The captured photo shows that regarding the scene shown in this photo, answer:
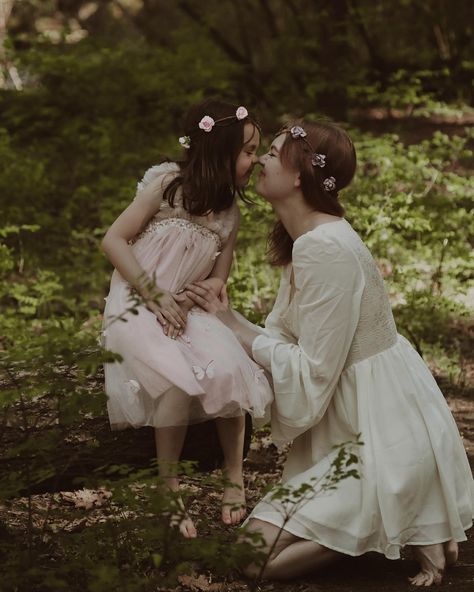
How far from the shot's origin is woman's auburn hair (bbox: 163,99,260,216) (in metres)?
3.96

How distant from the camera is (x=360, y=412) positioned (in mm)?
3621

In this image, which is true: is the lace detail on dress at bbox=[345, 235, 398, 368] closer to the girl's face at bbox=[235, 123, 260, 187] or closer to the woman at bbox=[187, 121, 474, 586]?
the woman at bbox=[187, 121, 474, 586]

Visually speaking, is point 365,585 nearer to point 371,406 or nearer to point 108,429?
point 371,406

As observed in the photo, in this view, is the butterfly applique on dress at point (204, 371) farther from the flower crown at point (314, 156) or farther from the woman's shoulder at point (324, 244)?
the flower crown at point (314, 156)

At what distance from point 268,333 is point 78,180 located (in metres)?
6.79

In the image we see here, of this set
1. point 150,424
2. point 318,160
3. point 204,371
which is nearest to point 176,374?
point 204,371

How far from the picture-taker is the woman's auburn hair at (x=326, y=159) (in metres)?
3.79

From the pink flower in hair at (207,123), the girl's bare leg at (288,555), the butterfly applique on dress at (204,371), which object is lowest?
the girl's bare leg at (288,555)

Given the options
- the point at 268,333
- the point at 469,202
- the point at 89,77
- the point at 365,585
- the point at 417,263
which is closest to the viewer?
the point at 365,585

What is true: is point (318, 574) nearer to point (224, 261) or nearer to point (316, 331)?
point (316, 331)

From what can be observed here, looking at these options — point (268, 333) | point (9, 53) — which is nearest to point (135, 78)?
point (9, 53)

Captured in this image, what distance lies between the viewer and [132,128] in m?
11.2

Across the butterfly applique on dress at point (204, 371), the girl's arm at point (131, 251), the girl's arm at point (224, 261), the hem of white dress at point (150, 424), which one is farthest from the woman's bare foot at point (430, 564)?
the girl's arm at point (224, 261)

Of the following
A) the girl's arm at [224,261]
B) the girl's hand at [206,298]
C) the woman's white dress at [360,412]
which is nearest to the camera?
the woman's white dress at [360,412]
